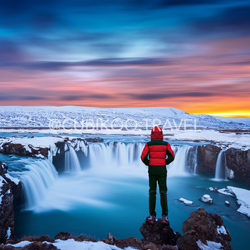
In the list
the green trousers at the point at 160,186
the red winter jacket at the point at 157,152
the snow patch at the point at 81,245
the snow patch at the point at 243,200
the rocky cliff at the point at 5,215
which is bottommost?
the snow patch at the point at 243,200

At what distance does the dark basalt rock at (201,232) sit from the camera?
5.17 m

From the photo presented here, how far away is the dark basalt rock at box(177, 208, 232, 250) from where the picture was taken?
517 centimetres

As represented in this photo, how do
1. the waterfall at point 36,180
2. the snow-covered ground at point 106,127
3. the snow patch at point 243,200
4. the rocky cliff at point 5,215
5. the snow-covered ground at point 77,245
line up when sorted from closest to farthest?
the snow-covered ground at point 77,245 → the rocky cliff at point 5,215 → the waterfall at point 36,180 → the snow patch at point 243,200 → the snow-covered ground at point 106,127

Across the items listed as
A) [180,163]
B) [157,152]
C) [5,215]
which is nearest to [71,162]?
[180,163]

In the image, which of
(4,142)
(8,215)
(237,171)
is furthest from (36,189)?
(237,171)

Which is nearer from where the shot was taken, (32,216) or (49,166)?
(32,216)

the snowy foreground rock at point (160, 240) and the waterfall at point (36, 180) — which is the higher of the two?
the snowy foreground rock at point (160, 240)

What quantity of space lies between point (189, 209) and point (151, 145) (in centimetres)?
934

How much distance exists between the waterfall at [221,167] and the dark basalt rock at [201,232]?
54.9 feet

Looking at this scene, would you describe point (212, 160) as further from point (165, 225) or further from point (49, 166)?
point (165, 225)

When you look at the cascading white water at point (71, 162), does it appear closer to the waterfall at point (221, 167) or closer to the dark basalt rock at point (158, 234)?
the waterfall at point (221, 167)

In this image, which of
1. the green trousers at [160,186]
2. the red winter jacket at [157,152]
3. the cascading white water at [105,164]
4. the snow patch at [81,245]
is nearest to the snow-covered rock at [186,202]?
the cascading white water at [105,164]

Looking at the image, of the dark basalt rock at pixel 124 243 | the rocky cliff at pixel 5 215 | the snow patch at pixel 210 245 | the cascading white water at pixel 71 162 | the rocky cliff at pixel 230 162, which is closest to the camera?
the snow patch at pixel 210 245

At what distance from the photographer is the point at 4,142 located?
19.8 m
